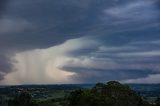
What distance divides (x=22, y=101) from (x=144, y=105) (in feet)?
192

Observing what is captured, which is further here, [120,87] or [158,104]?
[158,104]

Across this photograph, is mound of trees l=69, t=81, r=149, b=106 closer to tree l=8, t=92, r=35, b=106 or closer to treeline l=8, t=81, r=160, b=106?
treeline l=8, t=81, r=160, b=106

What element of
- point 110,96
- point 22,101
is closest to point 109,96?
point 110,96

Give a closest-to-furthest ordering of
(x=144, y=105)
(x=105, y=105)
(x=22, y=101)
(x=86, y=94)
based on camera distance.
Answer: (x=105, y=105) < (x=86, y=94) < (x=144, y=105) < (x=22, y=101)

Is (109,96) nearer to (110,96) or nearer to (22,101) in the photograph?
(110,96)

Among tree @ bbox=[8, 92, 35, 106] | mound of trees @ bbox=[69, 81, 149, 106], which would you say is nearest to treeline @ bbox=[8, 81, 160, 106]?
mound of trees @ bbox=[69, 81, 149, 106]

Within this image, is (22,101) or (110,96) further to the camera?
(22,101)

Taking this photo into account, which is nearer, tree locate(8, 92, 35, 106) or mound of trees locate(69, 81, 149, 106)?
mound of trees locate(69, 81, 149, 106)

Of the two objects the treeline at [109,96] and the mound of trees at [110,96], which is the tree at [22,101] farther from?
the mound of trees at [110,96]

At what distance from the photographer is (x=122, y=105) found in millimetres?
101438

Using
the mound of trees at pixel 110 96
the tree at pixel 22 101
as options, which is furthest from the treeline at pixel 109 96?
the tree at pixel 22 101

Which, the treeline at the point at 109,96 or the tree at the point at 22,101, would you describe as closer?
the treeline at the point at 109,96

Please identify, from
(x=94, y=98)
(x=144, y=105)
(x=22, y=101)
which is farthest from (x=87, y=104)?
(x=22, y=101)

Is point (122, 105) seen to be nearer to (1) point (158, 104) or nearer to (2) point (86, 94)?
(2) point (86, 94)
